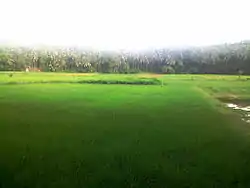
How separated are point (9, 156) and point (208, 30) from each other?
196 cm

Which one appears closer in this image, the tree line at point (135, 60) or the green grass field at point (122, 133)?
the green grass field at point (122, 133)

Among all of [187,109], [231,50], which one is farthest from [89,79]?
[231,50]

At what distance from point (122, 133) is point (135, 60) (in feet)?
2.28

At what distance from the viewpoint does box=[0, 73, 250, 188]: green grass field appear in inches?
124

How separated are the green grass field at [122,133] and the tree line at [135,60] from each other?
0.07m

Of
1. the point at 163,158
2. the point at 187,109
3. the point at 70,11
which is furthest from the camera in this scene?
the point at 70,11

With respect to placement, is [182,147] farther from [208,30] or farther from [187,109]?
[208,30]

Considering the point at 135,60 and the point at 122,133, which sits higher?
the point at 135,60

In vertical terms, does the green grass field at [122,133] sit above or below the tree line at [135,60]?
below

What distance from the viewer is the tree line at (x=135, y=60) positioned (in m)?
3.71

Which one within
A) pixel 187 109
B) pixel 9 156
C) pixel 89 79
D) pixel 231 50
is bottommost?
pixel 9 156

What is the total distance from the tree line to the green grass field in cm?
7

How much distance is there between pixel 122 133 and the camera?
11.3 ft

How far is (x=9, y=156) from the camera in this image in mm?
3285
